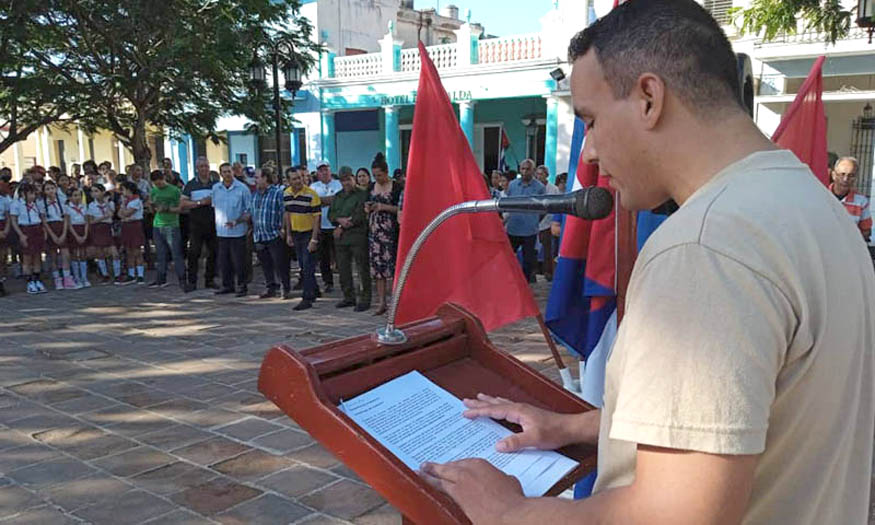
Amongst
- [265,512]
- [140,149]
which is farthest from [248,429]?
[140,149]

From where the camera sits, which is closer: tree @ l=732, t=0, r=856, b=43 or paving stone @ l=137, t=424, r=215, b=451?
paving stone @ l=137, t=424, r=215, b=451

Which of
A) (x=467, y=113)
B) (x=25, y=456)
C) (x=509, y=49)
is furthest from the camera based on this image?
(x=467, y=113)

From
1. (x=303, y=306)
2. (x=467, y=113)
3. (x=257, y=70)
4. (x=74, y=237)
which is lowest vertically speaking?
(x=303, y=306)

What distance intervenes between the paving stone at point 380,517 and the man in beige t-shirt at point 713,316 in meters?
2.19

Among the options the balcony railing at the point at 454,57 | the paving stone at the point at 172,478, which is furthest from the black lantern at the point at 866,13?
the balcony railing at the point at 454,57

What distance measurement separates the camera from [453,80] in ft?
61.4

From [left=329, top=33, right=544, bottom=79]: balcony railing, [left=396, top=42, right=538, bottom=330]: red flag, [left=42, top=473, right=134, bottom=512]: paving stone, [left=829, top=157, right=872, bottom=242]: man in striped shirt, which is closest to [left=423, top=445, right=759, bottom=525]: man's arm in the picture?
[left=396, top=42, right=538, bottom=330]: red flag

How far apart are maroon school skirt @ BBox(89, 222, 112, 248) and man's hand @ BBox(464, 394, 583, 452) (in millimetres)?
10231

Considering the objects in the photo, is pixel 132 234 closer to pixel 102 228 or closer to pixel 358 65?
pixel 102 228

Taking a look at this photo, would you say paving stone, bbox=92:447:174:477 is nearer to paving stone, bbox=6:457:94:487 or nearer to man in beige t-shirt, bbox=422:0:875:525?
paving stone, bbox=6:457:94:487

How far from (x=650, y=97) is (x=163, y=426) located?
13.8 feet

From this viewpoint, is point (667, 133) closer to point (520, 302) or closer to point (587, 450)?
point (587, 450)

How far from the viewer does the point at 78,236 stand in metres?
10.0

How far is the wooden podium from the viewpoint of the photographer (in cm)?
122
